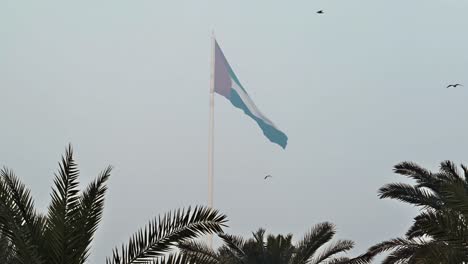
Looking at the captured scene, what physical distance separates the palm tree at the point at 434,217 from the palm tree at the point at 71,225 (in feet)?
11.1

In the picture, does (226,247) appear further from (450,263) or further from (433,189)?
(450,263)

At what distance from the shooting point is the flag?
87.2 ft

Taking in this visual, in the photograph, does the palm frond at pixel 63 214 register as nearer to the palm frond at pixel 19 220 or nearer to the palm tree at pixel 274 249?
the palm frond at pixel 19 220

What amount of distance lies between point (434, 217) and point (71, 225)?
5.12m

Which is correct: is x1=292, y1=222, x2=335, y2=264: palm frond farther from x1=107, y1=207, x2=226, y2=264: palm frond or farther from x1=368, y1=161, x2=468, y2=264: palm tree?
x1=107, y1=207, x2=226, y2=264: palm frond

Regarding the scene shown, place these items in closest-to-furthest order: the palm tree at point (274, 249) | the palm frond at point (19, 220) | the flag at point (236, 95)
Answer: the palm frond at point (19, 220) < the palm tree at point (274, 249) < the flag at point (236, 95)

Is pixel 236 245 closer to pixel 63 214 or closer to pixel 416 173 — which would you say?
pixel 416 173

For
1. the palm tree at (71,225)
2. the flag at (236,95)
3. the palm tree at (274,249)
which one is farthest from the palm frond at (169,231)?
the flag at (236,95)

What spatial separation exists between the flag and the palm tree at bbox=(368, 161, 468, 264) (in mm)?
5617

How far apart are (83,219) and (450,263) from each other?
5351 millimetres

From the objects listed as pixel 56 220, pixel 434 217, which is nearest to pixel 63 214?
pixel 56 220

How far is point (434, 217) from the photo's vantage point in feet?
34.3

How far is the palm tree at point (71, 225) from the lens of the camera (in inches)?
356

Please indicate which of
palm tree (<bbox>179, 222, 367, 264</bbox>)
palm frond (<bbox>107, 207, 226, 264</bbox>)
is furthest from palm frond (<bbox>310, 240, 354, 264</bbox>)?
palm frond (<bbox>107, 207, 226, 264</bbox>)
